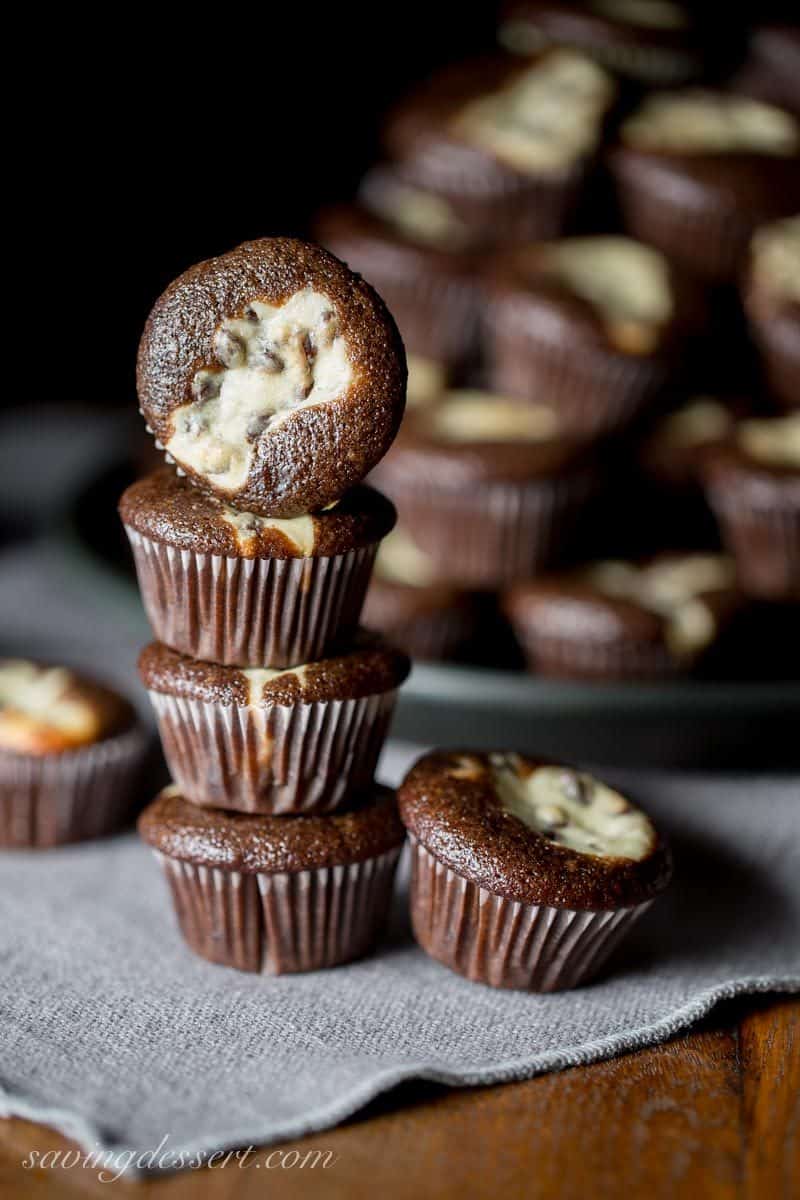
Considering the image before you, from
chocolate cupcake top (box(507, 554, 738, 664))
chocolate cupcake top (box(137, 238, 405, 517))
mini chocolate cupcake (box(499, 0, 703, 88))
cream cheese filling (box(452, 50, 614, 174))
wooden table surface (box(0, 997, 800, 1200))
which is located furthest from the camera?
mini chocolate cupcake (box(499, 0, 703, 88))

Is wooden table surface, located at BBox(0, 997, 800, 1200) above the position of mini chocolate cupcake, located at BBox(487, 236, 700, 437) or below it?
below

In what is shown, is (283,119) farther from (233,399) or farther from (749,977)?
(749,977)

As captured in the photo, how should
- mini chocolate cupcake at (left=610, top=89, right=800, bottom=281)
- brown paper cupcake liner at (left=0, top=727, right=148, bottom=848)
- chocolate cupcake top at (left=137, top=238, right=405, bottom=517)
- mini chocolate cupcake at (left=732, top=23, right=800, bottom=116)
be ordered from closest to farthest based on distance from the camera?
chocolate cupcake top at (left=137, top=238, right=405, bottom=517)
brown paper cupcake liner at (left=0, top=727, right=148, bottom=848)
mini chocolate cupcake at (left=610, top=89, right=800, bottom=281)
mini chocolate cupcake at (left=732, top=23, right=800, bottom=116)

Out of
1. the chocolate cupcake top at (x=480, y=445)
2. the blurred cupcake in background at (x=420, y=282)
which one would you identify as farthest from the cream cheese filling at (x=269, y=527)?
the blurred cupcake in background at (x=420, y=282)

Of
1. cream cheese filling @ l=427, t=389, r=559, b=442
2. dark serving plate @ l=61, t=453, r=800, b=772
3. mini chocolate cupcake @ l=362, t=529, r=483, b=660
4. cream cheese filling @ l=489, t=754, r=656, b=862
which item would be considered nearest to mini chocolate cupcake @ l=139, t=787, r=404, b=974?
cream cheese filling @ l=489, t=754, r=656, b=862

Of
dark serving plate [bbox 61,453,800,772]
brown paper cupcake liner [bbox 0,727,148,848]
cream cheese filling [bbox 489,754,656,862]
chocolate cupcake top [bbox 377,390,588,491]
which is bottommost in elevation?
brown paper cupcake liner [bbox 0,727,148,848]

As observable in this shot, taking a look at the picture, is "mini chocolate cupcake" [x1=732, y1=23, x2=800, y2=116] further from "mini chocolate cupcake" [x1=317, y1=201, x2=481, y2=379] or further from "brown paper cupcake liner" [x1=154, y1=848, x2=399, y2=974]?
"brown paper cupcake liner" [x1=154, y1=848, x2=399, y2=974]
